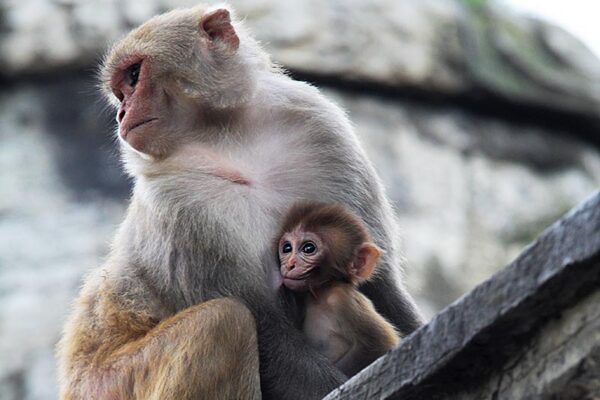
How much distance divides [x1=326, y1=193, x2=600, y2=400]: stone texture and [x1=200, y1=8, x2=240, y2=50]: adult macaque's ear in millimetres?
3060

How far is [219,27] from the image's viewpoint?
590 centimetres

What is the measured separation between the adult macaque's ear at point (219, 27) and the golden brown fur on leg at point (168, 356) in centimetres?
168

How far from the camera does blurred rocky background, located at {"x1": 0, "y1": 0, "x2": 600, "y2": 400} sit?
1134 cm

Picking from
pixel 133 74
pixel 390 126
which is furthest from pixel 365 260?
pixel 390 126

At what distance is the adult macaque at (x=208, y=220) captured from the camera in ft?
14.6

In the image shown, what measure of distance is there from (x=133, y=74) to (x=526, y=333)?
10.8 feet

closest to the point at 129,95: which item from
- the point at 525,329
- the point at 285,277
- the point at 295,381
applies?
the point at 285,277

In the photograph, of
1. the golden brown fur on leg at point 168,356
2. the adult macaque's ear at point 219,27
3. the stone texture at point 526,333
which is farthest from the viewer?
the adult macaque's ear at point 219,27

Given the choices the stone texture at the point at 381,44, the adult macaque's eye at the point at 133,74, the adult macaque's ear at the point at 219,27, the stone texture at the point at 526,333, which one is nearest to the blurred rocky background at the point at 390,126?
the stone texture at the point at 381,44

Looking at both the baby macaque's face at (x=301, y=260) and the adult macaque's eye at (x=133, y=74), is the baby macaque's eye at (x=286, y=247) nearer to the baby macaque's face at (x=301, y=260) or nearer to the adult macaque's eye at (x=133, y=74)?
the baby macaque's face at (x=301, y=260)

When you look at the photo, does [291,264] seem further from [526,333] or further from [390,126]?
[390,126]

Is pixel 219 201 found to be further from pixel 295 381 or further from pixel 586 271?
pixel 586 271

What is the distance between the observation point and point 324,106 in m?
5.54

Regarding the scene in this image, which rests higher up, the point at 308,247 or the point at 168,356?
the point at 308,247
